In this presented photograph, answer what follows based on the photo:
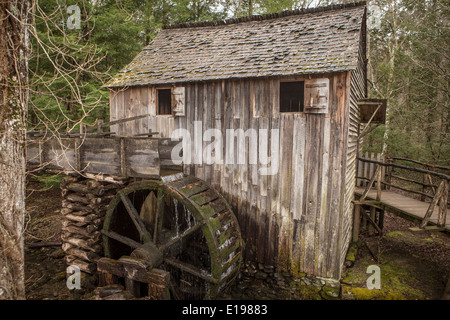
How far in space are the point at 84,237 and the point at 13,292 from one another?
3116 mm

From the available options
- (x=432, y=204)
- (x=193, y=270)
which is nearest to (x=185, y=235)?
(x=193, y=270)

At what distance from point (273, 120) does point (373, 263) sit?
463 cm

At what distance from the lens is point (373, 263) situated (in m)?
7.20

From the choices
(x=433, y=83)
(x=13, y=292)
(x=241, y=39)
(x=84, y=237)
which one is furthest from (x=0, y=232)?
(x=433, y=83)

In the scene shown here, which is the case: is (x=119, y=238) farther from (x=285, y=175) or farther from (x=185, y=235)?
(x=285, y=175)

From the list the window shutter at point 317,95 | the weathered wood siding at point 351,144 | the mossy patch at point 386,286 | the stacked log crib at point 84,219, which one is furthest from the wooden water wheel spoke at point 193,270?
the window shutter at point 317,95

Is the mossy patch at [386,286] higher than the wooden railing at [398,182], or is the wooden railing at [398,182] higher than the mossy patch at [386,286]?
→ the wooden railing at [398,182]

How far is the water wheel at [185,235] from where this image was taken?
18.3 feet

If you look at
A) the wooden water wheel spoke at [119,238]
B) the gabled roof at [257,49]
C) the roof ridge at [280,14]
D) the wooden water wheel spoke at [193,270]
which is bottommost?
the wooden water wheel spoke at [193,270]

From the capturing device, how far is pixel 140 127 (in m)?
7.51

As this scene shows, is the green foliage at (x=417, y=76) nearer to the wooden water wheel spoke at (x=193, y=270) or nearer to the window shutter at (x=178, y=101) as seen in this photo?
the window shutter at (x=178, y=101)

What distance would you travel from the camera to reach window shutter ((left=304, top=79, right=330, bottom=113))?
5520mm

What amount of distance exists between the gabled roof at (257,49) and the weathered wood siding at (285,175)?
0.33m

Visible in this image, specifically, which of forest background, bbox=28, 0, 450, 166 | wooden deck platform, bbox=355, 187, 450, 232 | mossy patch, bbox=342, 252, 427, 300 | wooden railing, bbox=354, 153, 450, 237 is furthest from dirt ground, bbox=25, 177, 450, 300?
forest background, bbox=28, 0, 450, 166
